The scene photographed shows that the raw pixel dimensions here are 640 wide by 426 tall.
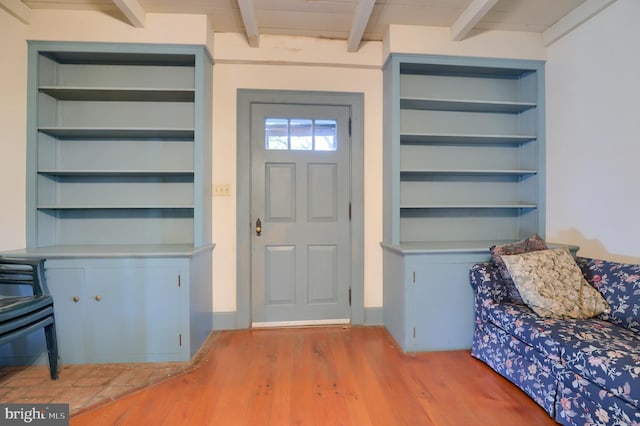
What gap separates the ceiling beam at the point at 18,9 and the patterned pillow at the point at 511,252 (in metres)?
3.83

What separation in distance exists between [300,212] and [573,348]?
194 cm

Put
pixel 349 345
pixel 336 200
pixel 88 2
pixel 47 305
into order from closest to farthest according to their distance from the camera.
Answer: pixel 47 305 < pixel 88 2 < pixel 349 345 < pixel 336 200

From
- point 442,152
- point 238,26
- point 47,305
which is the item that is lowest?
point 47,305

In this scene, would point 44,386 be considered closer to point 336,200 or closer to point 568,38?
point 336,200

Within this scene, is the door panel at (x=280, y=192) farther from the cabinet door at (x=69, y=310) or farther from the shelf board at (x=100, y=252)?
the cabinet door at (x=69, y=310)

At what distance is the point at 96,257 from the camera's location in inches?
72.9

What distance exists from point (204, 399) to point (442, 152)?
8.60ft

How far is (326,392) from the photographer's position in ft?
5.23

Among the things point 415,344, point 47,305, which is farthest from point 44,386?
point 415,344

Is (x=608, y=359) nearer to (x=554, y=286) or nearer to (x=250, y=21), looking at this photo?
(x=554, y=286)

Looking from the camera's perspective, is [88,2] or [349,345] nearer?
[88,2]

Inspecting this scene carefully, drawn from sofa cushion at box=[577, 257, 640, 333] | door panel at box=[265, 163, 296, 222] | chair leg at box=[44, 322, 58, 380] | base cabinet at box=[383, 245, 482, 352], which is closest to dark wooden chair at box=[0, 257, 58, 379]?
chair leg at box=[44, 322, 58, 380]

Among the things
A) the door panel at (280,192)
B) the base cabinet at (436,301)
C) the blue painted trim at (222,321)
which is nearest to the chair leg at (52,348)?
the blue painted trim at (222,321)

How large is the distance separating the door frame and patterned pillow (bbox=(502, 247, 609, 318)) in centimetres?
116
